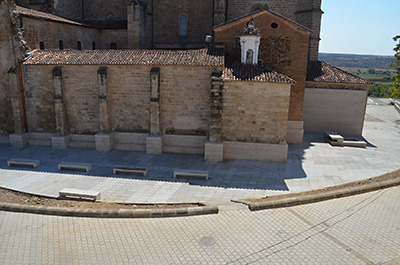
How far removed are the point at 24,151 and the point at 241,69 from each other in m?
13.1

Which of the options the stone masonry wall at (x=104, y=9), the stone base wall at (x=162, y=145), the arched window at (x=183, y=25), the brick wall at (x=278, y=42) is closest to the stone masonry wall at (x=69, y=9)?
the stone masonry wall at (x=104, y=9)

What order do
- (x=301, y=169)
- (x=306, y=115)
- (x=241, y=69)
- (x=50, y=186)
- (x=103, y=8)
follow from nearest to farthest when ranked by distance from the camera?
1. (x=50, y=186)
2. (x=301, y=169)
3. (x=241, y=69)
4. (x=306, y=115)
5. (x=103, y=8)

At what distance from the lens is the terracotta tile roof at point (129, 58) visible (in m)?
16.5

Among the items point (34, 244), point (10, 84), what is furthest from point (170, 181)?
point (10, 84)

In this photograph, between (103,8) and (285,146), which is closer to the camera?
(285,146)

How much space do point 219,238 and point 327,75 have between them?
17.3 metres

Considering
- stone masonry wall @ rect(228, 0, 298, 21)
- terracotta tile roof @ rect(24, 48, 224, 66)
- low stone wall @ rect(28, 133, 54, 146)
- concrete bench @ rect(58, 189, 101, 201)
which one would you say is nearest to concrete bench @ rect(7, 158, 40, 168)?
low stone wall @ rect(28, 133, 54, 146)

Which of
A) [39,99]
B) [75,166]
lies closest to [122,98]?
[75,166]

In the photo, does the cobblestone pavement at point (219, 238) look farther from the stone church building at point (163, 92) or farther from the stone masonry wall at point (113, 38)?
the stone masonry wall at point (113, 38)

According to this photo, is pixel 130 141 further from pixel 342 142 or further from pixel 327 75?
pixel 327 75

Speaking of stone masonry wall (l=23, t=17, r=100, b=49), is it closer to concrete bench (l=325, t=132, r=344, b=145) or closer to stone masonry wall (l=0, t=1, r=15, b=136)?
stone masonry wall (l=0, t=1, r=15, b=136)

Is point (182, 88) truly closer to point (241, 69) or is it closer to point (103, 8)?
point (241, 69)

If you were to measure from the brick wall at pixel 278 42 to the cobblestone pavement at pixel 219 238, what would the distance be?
10.2m

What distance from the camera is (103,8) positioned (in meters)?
27.2
